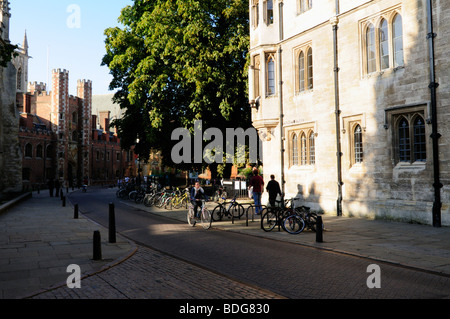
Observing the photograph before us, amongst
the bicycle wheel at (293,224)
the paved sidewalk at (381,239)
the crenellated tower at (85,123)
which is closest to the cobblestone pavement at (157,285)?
the paved sidewalk at (381,239)

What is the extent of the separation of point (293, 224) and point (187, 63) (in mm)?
12322

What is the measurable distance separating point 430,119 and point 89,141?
59348 mm

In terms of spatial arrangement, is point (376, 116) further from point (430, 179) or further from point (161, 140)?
point (161, 140)

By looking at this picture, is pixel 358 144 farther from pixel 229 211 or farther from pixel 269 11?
pixel 269 11

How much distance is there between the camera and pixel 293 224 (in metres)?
Result: 11.5

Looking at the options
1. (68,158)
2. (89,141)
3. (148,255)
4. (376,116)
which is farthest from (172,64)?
(89,141)

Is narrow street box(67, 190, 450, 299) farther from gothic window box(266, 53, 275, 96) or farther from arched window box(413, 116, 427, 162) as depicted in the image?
gothic window box(266, 53, 275, 96)

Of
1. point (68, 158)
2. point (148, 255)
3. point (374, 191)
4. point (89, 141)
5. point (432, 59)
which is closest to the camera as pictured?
point (148, 255)

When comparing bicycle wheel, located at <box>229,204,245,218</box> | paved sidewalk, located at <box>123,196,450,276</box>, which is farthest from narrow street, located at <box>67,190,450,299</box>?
bicycle wheel, located at <box>229,204,245,218</box>

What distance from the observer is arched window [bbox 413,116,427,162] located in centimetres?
1269

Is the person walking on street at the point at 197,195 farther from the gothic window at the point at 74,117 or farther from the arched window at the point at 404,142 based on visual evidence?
the gothic window at the point at 74,117

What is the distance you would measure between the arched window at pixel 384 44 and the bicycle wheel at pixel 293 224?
6.91 metres

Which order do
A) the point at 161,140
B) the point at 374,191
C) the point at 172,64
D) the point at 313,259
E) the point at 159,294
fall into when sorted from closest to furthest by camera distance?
the point at 159,294 → the point at 313,259 → the point at 374,191 → the point at 172,64 → the point at 161,140

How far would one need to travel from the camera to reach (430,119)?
12148 mm
